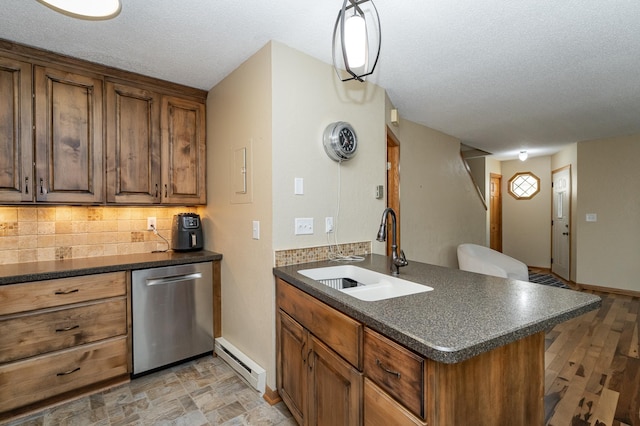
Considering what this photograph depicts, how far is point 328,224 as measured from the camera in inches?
85.7

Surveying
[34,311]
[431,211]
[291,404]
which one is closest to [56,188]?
[34,311]

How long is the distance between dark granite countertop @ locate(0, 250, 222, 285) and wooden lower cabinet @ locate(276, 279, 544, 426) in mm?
1243

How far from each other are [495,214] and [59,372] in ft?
24.1

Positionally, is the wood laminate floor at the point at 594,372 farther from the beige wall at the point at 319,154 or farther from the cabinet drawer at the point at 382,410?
the beige wall at the point at 319,154

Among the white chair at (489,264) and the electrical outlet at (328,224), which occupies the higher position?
the electrical outlet at (328,224)

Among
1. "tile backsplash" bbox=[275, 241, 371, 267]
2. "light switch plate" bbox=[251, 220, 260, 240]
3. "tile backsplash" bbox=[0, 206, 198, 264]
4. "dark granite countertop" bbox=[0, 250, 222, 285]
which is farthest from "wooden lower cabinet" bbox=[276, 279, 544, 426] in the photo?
"tile backsplash" bbox=[0, 206, 198, 264]

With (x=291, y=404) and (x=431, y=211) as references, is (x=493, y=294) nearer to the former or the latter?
(x=291, y=404)

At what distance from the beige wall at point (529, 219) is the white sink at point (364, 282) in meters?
5.97

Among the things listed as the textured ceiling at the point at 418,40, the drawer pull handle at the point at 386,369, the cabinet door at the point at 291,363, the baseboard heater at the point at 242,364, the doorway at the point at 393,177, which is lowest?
the baseboard heater at the point at 242,364

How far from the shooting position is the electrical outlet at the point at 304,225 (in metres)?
2.04

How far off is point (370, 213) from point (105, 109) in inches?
85.3

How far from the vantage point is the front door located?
5.29 metres

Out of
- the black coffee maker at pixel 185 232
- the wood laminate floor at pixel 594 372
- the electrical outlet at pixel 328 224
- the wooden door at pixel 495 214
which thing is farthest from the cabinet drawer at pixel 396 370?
the wooden door at pixel 495 214

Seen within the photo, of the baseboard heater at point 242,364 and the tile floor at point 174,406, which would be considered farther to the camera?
the baseboard heater at point 242,364
